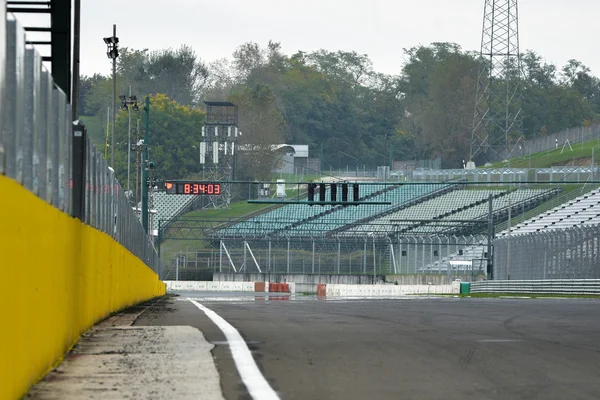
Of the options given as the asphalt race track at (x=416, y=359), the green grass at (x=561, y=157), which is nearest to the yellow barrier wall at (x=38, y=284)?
→ the asphalt race track at (x=416, y=359)

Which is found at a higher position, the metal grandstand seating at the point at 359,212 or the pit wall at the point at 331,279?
the metal grandstand seating at the point at 359,212

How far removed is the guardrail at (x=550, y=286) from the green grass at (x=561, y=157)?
189ft

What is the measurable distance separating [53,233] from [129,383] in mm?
1859

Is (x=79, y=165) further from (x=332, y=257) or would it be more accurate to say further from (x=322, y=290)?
(x=332, y=257)

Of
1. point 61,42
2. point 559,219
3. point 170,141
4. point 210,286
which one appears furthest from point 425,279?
point 170,141

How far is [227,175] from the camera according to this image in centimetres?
11956

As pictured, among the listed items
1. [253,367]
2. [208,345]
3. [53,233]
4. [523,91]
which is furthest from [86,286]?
[523,91]

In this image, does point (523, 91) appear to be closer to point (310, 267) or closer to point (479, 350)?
point (310, 267)

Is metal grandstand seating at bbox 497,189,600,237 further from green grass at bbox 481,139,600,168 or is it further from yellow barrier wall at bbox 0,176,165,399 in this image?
yellow barrier wall at bbox 0,176,165,399

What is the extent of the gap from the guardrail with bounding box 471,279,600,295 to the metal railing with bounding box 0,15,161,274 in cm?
3502

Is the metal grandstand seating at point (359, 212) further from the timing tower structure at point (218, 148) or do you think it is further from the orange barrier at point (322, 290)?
the orange barrier at point (322, 290)

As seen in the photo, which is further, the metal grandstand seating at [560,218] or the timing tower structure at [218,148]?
the timing tower structure at [218,148]

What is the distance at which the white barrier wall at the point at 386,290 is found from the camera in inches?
2514

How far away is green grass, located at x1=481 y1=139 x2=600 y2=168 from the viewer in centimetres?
11618
